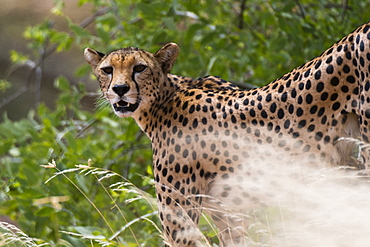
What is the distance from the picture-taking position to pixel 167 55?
417 centimetres

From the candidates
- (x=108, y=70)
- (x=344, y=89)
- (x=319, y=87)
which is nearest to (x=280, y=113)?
(x=319, y=87)

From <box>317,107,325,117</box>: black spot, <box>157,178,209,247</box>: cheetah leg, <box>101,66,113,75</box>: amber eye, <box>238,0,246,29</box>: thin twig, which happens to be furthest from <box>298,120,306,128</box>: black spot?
<box>238,0,246,29</box>: thin twig

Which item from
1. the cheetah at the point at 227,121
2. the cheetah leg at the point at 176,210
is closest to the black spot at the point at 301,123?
the cheetah at the point at 227,121

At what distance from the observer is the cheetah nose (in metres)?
3.87

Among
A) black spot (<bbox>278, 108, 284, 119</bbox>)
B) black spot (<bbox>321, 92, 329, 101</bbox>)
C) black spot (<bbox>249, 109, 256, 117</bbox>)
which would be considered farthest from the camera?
black spot (<bbox>249, 109, 256, 117</bbox>)

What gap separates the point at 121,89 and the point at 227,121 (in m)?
0.69

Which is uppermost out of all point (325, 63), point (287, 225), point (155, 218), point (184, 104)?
point (325, 63)

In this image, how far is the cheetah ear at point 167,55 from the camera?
415cm

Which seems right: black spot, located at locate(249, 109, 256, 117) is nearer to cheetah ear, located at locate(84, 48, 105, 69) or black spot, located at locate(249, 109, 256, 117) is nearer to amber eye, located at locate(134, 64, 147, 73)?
amber eye, located at locate(134, 64, 147, 73)

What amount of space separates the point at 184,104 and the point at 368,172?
1.31 m

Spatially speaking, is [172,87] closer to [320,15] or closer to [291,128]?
[291,128]

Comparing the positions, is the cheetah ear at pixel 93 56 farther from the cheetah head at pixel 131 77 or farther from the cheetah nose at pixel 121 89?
the cheetah nose at pixel 121 89

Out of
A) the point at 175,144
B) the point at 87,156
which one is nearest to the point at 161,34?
the point at 87,156

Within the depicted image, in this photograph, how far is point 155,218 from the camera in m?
4.75
